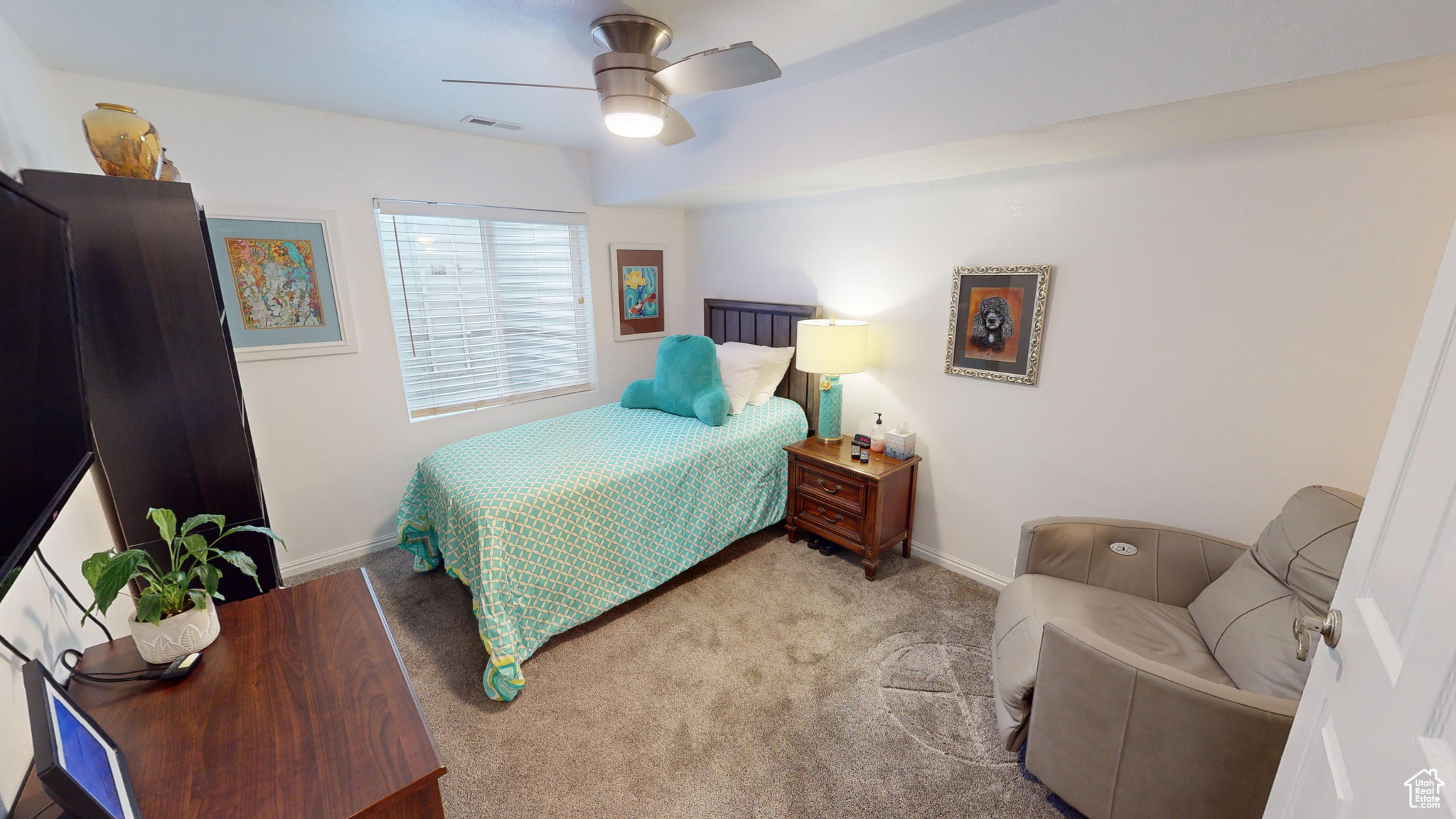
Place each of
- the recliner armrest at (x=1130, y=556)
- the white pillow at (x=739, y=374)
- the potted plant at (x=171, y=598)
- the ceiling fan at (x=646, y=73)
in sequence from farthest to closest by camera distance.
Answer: the white pillow at (x=739, y=374), the recliner armrest at (x=1130, y=556), the ceiling fan at (x=646, y=73), the potted plant at (x=171, y=598)

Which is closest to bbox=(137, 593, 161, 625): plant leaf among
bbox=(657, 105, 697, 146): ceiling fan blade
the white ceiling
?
the white ceiling

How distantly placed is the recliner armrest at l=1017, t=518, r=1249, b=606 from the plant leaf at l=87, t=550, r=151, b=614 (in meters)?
2.49

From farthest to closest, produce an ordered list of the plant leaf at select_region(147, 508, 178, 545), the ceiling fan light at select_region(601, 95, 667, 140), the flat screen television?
the ceiling fan light at select_region(601, 95, 667, 140), the plant leaf at select_region(147, 508, 178, 545), the flat screen television

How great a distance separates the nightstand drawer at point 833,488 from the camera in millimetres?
2781

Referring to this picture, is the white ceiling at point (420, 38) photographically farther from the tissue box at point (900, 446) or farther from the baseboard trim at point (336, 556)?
the baseboard trim at point (336, 556)

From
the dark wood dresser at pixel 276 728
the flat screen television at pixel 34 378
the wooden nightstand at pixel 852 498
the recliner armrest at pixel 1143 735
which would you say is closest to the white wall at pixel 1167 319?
the wooden nightstand at pixel 852 498

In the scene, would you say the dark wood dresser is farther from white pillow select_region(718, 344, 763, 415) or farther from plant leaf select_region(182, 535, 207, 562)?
white pillow select_region(718, 344, 763, 415)

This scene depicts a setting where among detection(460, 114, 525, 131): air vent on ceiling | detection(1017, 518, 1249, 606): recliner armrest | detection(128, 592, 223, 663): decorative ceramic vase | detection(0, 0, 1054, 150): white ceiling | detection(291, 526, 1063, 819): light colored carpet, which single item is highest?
detection(460, 114, 525, 131): air vent on ceiling

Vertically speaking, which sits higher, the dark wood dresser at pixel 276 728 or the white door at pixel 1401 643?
the white door at pixel 1401 643

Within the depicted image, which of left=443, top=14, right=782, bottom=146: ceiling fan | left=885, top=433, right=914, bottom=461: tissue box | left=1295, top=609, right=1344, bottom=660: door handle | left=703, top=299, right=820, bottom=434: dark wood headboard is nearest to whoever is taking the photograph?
left=1295, top=609, right=1344, bottom=660: door handle

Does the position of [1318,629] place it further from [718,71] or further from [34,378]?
[34,378]

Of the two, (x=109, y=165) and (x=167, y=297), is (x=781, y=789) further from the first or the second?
(x=109, y=165)

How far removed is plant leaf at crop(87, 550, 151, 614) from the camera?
967mm

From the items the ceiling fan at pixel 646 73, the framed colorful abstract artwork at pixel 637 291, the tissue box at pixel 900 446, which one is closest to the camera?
the ceiling fan at pixel 646 73
